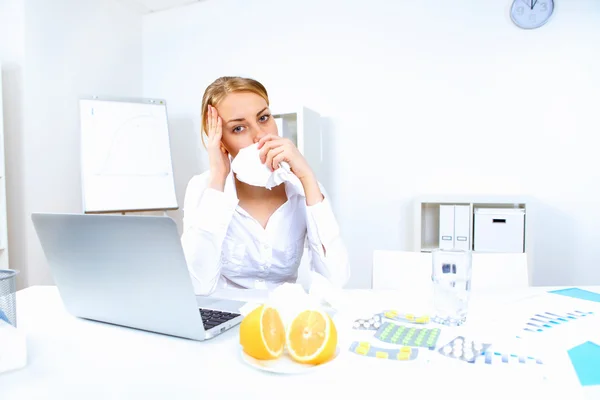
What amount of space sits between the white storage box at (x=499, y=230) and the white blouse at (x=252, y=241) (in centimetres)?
129

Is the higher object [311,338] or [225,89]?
[225,89]

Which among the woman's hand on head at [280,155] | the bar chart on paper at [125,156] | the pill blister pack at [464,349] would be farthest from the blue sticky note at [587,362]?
the bar chart on paper at [125,156]

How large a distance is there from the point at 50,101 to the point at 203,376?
271 cm

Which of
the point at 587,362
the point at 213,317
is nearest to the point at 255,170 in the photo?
the point at 213,317

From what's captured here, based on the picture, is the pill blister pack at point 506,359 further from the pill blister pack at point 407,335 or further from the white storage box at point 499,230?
the white storage box at point 499,230

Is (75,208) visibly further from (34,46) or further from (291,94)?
(291,94)

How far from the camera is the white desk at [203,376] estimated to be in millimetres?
574

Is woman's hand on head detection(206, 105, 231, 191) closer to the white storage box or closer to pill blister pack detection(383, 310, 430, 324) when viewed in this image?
pill blister pack detection(383, 310, 430, 324)

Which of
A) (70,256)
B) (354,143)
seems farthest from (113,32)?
(70,256)

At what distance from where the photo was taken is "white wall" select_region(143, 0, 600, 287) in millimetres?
2357

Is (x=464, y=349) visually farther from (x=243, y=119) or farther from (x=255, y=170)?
(x=243, y=119)

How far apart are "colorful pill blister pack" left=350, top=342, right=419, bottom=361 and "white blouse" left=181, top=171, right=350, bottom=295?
57 centimetres

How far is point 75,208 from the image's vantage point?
2932 millimetres

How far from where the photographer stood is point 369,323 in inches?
32.7
